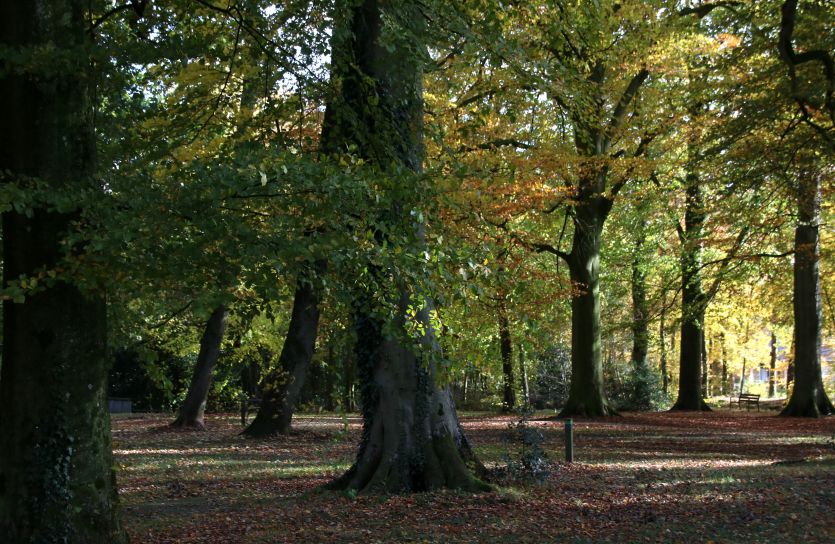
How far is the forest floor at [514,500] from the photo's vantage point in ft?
24.4

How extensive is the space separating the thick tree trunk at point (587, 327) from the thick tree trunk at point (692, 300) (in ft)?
9.03

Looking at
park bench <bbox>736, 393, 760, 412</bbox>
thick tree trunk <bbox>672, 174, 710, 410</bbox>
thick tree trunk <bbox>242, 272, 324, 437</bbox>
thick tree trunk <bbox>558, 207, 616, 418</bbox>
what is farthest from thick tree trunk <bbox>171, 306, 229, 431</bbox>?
park bench <bbox>736, 393, 760, 412</bbox>

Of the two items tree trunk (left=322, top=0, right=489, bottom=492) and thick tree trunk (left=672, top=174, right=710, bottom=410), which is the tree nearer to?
thick tree trunk (left=672, top=174, right=710, bottom=410)

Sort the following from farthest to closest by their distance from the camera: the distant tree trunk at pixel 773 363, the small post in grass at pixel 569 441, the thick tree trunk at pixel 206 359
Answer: the distant tree trunk at pixel 773 363 → the thick tree trunk at pixel 206 359 → the small post in grass at pixel 569 441

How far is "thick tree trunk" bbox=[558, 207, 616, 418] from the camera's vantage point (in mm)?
→ 23234

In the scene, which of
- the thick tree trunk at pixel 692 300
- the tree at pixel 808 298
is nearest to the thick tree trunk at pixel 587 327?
the thick tree trunk at pixel 692 300

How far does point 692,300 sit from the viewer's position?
25375mm

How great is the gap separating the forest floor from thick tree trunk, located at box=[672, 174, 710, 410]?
8.56 m

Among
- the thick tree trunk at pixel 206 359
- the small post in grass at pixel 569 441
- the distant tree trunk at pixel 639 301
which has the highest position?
A: the distant tree trunk at pixel 639 301

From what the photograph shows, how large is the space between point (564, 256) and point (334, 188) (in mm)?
18736

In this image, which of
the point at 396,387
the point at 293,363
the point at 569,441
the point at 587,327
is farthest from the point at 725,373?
the point at 396,387

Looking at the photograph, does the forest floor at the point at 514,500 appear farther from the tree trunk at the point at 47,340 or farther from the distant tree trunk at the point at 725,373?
the distant tree trunk at the point at 725,373

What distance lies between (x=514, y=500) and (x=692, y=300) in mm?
18265

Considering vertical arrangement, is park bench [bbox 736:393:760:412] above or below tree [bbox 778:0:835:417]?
below
